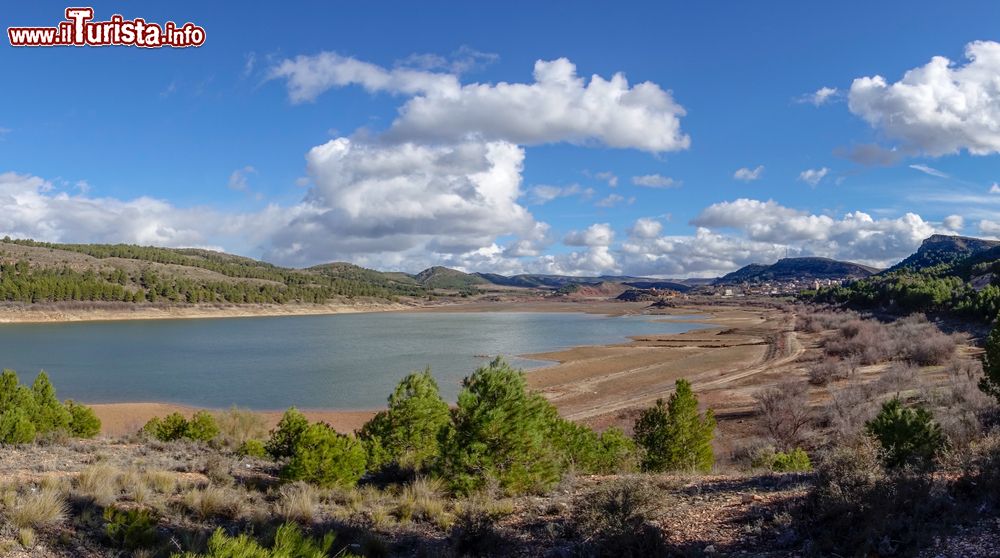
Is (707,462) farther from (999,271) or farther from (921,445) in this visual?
(999,271)

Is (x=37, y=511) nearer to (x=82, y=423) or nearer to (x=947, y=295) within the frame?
(x=82, y=423)

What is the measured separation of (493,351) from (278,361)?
2176 cm

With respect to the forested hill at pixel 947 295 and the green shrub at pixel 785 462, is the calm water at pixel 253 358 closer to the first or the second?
the green shrub at pixel 785 462

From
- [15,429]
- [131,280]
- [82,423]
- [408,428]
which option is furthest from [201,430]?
[131,280]

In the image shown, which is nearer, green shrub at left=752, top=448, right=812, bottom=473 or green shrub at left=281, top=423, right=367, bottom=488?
green shrub at left=281, top=423, right=367, bottom=488

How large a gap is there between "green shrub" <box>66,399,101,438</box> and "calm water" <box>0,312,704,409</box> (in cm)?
1534

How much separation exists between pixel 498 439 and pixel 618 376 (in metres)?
35.2

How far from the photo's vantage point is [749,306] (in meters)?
156

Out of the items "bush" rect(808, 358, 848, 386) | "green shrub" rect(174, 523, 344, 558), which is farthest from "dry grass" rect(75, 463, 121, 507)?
"bush" rect(808, 358, 848, 386)

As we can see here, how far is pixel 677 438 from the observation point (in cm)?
1702

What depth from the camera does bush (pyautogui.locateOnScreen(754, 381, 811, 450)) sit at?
2338 centimetres

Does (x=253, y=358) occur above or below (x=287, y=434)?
below

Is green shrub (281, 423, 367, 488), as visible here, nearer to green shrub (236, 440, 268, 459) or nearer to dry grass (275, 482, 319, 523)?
dry grass (275, 482, 319, 523)

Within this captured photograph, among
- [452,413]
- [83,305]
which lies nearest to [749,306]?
[83,305]
